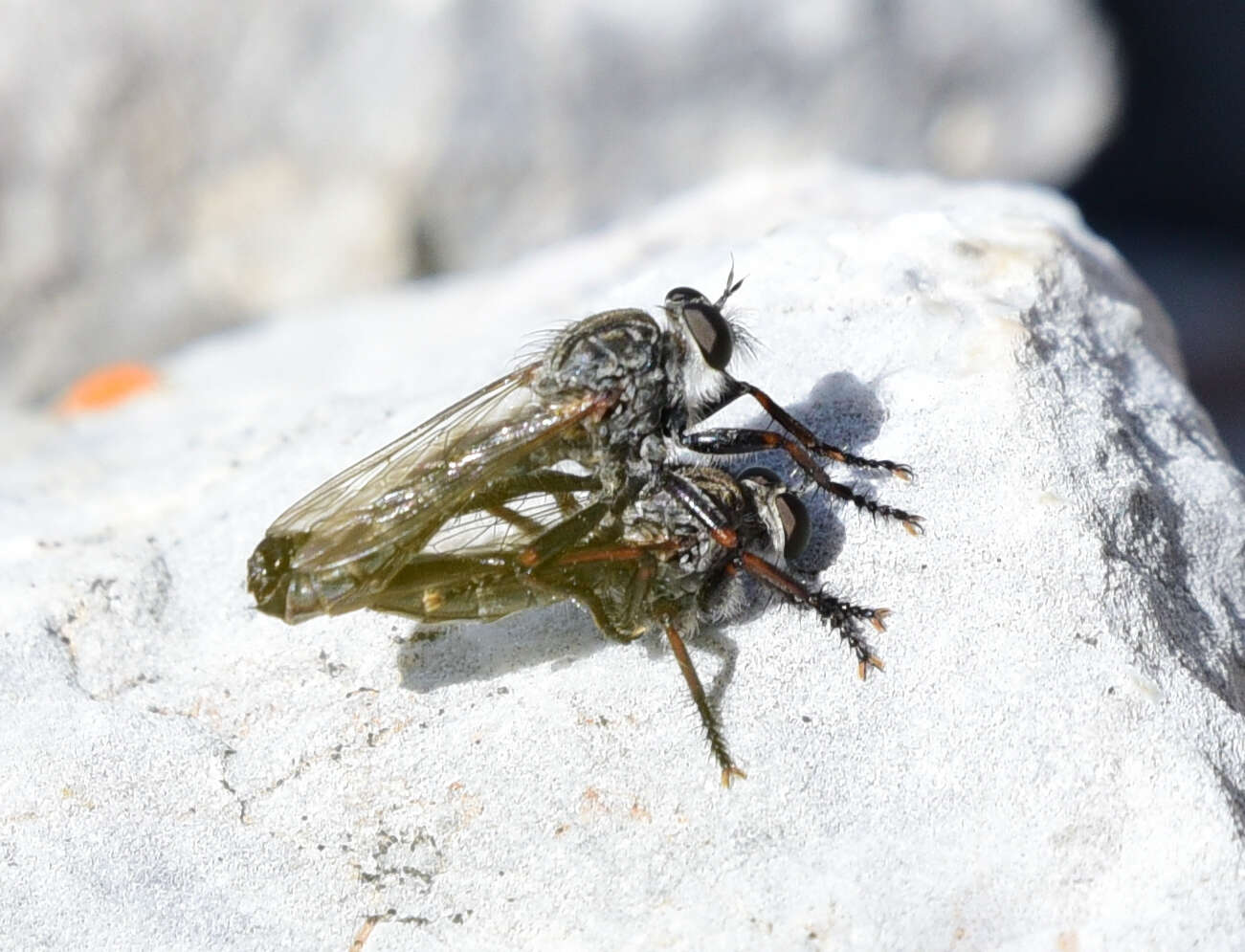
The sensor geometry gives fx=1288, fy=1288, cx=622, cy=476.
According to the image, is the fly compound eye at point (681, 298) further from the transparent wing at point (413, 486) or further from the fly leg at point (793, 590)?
the fly leg at point (793, 590)

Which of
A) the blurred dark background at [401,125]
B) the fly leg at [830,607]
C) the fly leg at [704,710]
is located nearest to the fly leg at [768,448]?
the fly leg at [830,607]

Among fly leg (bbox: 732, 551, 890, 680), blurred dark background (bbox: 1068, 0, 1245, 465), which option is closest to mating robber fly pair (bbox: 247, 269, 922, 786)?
fly leg (bbox: 732, 551, 890, 680)

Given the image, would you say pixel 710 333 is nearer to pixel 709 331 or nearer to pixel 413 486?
pixel 709 331

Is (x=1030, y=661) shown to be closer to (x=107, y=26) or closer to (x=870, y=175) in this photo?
(x=870, y=175)

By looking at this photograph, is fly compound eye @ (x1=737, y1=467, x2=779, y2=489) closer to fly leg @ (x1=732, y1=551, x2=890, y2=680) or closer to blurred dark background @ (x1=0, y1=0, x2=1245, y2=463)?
fly leg @ (x1=732, y1=551, x2=890, y2=680)

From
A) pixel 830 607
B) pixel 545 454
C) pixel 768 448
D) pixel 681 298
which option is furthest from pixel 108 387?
pixel 830 607

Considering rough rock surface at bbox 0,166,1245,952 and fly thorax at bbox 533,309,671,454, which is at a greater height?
fly thorax at bbox 533,309,671,454

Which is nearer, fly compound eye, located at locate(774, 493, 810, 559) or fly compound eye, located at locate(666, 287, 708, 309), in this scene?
fly compound eye, located at locate(774, 493, 810, 559)
